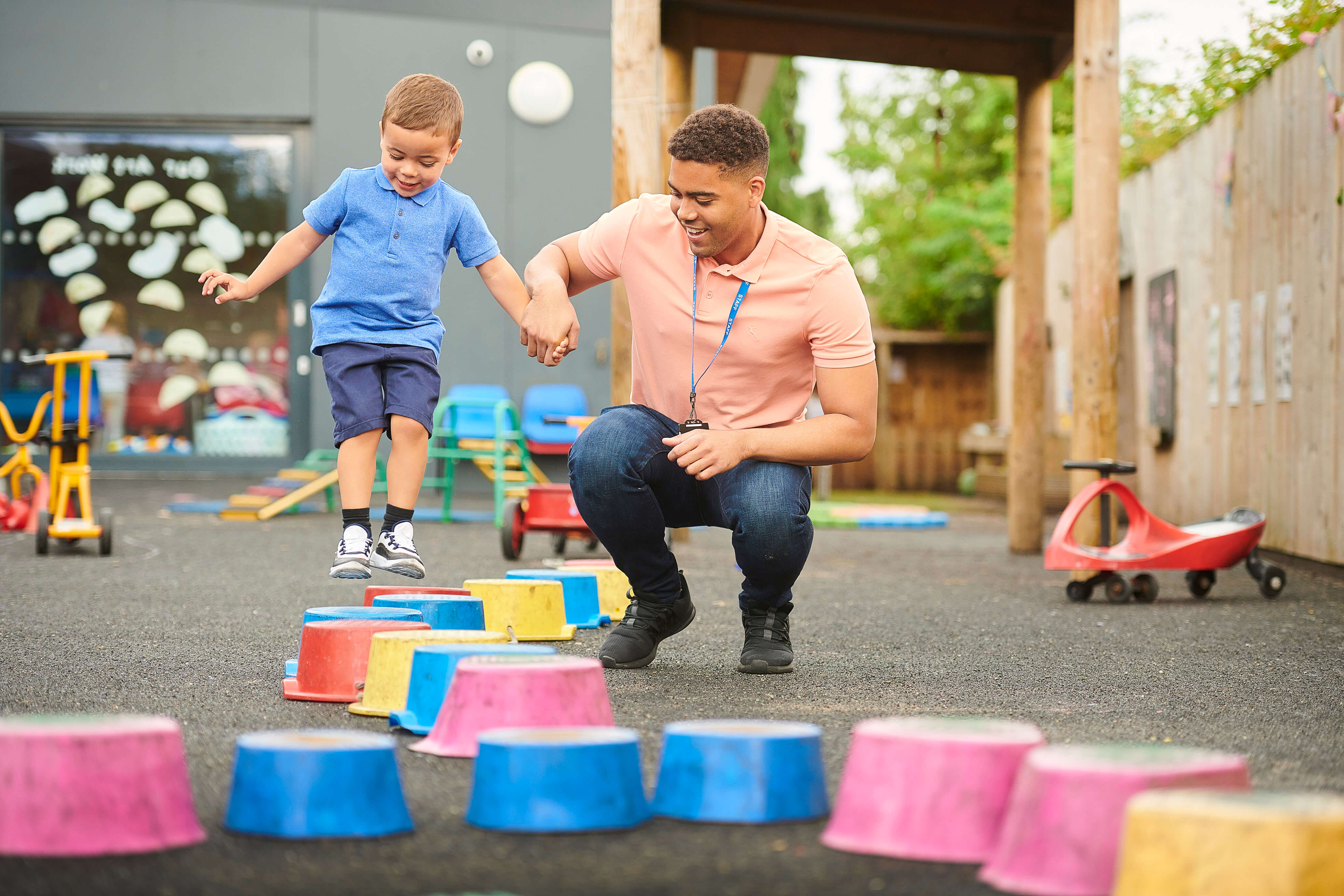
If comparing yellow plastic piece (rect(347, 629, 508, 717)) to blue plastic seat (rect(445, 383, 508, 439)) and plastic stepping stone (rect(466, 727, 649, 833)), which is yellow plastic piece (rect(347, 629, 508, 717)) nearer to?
plastic stepping stone (rect(466, 727, 649, 833))

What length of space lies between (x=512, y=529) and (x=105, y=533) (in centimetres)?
178

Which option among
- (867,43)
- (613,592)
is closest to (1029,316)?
(867,43)

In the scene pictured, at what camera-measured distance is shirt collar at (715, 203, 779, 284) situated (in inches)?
125

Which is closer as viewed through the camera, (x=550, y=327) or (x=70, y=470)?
(x=550, y=327)

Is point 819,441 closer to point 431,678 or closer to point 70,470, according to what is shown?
point 431,678

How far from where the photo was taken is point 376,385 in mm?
3908

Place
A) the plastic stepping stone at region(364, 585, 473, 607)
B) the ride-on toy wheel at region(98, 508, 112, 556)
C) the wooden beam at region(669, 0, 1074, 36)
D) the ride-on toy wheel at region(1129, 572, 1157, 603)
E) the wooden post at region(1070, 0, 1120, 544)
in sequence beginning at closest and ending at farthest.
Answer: the plastic stepping stone at region(364, 585, 473, 607) → the ride-on toy wheel at region(1129, 572, 1157, 603) → the wooden post at region(1070, 0, 1120, 544) → the ride-on toy wheel at region(98, 508, 112, 556) → the wooden beam at region(669, 0, 1074, 36)

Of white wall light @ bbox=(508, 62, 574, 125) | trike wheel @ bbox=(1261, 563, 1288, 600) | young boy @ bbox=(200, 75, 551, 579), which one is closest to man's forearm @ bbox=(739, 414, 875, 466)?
young boy @ bbox=(200, 75, 551, 579)

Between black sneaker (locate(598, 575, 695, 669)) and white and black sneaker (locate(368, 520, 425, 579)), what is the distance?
2.10 feet

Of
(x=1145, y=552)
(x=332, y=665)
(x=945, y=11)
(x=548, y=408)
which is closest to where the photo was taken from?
(x=332, y=665)

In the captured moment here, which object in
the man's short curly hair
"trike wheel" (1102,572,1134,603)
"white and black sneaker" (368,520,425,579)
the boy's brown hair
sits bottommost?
"trike wheel" (1102,572,1134,603)

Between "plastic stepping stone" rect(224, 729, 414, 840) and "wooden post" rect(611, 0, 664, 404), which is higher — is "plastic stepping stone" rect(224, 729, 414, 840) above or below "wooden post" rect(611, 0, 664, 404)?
below

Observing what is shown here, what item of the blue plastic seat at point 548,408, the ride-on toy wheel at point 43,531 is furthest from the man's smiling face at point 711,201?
the blue plastic seat at point 548,408

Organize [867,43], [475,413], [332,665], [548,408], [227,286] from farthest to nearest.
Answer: [548,408]
[475,413]
[867,43]
[227,286]
[332,665]
